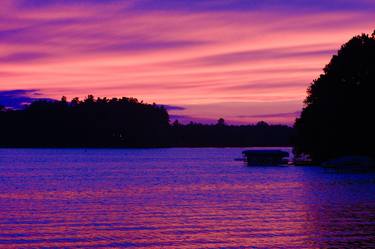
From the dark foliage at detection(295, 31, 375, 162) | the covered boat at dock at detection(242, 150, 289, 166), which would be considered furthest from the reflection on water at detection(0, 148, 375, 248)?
the covered boat at dock at detection(242, 150, 289, 166)

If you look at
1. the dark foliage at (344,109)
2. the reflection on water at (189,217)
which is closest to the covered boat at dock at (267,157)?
the dark foliage at (344,109)

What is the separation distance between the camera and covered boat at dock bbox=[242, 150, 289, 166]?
138750mm

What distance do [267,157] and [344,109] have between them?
142 feet

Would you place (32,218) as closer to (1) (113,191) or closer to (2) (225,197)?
(2) (225,197)

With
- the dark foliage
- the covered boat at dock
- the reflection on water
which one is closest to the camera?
the reflection on water

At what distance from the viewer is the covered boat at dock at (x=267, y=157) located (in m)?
139

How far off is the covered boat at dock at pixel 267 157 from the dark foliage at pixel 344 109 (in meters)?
31.4

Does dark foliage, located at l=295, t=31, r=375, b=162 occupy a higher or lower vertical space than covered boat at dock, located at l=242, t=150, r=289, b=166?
higher

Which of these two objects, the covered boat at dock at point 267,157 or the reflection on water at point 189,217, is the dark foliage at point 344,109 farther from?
the covered boat at dock at point 267,157

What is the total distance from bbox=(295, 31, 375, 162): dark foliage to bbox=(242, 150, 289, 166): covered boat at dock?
31.4 metres

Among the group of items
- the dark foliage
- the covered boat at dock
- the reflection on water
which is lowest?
the reflection on water

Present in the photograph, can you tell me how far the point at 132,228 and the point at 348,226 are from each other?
11.3m

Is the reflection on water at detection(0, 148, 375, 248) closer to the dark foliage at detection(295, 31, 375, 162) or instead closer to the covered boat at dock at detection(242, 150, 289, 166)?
the dark foliage at detection(295, 31, 375, 162)

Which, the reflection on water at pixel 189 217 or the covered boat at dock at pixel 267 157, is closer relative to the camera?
the reflection on water at pixel 189 217
